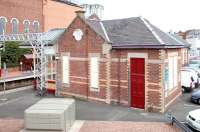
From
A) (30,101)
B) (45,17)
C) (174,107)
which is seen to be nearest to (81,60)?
(30,101)

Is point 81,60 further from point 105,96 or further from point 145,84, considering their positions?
point 145,84

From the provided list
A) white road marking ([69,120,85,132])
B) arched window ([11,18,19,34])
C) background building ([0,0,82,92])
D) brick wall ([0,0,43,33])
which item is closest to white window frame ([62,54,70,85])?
white road marking ([69,120,85,132])

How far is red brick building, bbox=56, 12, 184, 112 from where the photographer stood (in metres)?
19.2

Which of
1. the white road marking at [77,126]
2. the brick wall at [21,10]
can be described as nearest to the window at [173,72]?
the white road marking at [77,126]

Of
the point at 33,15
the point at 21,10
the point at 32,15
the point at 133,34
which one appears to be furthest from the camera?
the point at 33,15

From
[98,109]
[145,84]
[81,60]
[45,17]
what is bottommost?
[98,109]

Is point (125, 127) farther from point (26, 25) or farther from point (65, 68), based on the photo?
point (26, 25)

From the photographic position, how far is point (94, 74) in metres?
22.1

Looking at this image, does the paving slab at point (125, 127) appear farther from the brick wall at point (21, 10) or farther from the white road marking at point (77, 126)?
the brick wall at point (21, 10)

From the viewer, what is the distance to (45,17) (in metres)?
58.9

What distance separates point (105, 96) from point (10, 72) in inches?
748

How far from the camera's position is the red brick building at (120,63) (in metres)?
19.2

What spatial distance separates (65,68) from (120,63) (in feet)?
16.8

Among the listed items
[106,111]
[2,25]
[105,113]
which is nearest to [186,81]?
[106,111]
